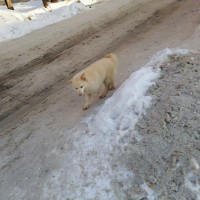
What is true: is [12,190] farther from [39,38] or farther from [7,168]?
[39,38]

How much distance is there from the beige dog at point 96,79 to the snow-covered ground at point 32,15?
265 inches

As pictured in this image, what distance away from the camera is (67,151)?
21.3ft

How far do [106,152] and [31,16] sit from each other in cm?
1150

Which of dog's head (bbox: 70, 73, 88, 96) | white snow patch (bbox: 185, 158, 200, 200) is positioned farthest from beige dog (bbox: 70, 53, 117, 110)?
white snow patch (bbox: 185, 158, 200, 200)

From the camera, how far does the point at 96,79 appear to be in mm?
7566

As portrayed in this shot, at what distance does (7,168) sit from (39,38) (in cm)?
746

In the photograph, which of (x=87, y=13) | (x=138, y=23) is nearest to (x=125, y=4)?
(x=87, y=13)

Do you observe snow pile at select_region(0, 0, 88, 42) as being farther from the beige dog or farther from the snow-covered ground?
the beige dog

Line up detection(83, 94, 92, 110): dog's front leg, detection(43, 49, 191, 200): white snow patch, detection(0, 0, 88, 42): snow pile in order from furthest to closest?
1. detection(0, 0, 88, 42): snow pile
2. detection(83, 94, 92, 110): dog's front leg
3. detection(43, 49, 191, 200): white snow patch

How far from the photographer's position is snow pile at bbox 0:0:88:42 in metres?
14.4

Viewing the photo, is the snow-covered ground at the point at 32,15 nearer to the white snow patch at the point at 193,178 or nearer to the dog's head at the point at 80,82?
the dog's head at the point at 80,82

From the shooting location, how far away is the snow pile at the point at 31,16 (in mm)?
14383

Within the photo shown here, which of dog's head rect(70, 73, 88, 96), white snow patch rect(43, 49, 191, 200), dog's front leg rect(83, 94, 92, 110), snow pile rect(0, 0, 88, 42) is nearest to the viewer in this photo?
white snow patch rect(43, 49, 191, 200)

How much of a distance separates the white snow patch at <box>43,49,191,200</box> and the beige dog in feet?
1.93
